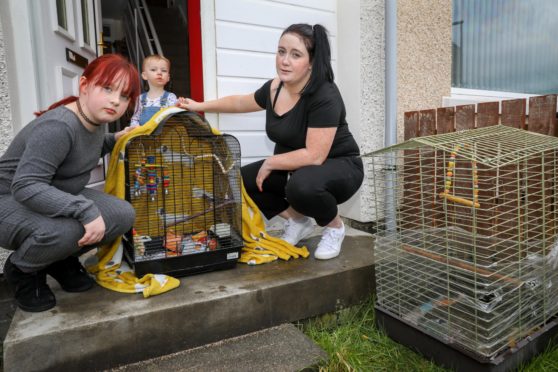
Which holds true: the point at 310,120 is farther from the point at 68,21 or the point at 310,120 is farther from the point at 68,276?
the point at 68,21

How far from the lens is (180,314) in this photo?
1540 millimetres

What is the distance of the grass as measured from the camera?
1556 mm

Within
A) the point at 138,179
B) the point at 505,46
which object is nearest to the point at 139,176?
the point at 138,179

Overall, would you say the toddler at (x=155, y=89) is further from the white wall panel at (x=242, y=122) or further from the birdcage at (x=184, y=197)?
the birdcage at (x=184, y=197)

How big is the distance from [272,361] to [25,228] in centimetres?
102

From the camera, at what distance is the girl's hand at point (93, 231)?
1453 mm

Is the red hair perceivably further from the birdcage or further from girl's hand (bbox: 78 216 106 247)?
girl's hand (bbox: 78 216 106 247)

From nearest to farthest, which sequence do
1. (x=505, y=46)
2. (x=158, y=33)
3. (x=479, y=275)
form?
(x=479, y=275)
(x=505, y=46)
(x=158, y=33)

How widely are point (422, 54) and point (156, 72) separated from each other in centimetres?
195

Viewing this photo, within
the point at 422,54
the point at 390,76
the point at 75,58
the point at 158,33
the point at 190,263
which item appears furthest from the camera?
the point at 158,33

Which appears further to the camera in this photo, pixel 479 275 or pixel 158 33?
pixel 158 33

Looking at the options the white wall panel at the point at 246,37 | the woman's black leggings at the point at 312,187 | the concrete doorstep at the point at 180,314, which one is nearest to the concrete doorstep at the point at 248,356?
the concrete doorstep at the point at 180,314

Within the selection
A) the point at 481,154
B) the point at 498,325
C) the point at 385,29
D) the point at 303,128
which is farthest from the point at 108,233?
the point at 385,29

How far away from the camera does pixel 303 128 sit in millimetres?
2068
